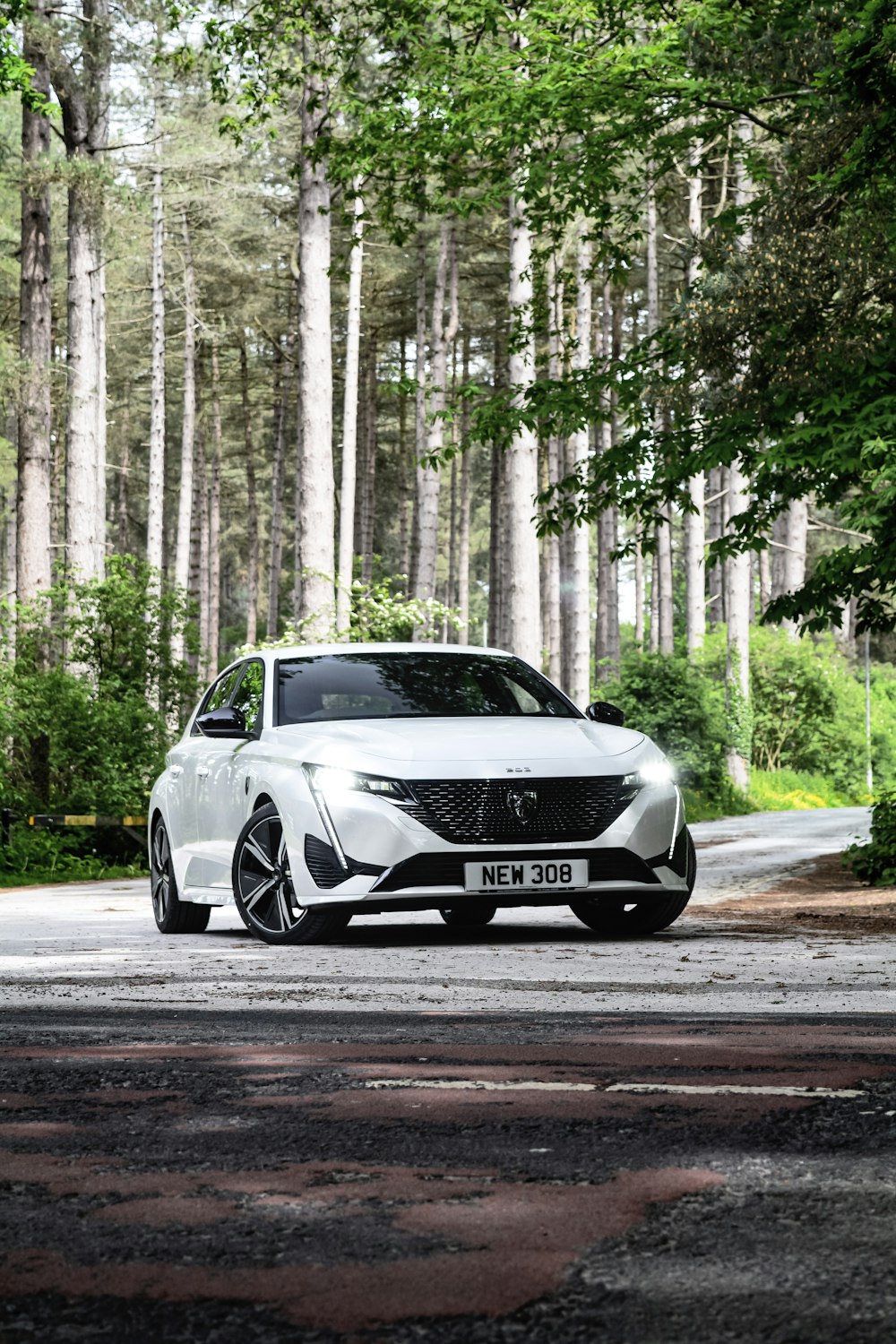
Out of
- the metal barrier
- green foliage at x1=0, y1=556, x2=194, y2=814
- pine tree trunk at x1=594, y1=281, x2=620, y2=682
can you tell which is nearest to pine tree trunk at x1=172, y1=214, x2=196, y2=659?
pine tree trunk at x1=594, y1=281, x2=620, y2=682

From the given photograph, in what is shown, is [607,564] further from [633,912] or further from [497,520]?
[633,912]

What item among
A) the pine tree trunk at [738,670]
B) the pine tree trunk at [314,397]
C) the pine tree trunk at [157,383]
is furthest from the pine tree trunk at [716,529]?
the pine tree trunk at [314,397]

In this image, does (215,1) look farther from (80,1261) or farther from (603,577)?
(603,577)

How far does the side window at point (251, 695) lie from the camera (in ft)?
34.5

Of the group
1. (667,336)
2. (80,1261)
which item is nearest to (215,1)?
(667,336)

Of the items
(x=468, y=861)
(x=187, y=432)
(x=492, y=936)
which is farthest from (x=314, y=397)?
(x=187, y=432)

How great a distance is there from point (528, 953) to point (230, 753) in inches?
102

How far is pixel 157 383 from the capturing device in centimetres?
4850

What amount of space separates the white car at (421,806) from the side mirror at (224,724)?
1cm

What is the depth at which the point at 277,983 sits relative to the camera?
7.22 m

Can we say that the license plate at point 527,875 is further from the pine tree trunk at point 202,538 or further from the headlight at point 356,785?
the pine tree trunk at point 202,538

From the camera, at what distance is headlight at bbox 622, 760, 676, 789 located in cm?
951

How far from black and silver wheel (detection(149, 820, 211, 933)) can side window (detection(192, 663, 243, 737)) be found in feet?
2.59

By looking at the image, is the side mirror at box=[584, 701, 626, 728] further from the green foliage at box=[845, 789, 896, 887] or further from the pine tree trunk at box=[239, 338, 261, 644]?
the pine tree trunk at box=[239, 338, 261, 644]
